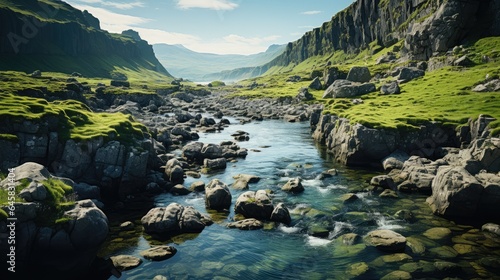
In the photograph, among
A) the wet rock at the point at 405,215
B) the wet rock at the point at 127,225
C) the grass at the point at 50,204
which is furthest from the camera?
the wet rock at the point at 405,215

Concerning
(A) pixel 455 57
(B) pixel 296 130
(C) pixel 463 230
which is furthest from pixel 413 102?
(C) pixel 463 230

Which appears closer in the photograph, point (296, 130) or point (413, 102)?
point (413, 102)

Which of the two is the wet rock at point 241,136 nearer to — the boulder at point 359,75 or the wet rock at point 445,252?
the wet rock at point 445,252

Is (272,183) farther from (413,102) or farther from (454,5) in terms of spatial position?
(454,5)

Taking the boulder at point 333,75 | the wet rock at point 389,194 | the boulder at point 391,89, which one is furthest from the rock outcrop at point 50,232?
the boulder at point 333,75

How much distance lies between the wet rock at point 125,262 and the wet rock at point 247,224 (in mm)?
9116

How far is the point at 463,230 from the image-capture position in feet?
87.7

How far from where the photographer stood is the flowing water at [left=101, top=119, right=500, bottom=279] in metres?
22.0

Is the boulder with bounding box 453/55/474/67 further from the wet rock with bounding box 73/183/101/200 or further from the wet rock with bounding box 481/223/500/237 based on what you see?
the wet rock with bounding box 73/183/101/200

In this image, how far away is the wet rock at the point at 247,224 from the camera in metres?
29.2

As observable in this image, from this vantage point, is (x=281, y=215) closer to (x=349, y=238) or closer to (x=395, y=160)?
(x=349, y=238)

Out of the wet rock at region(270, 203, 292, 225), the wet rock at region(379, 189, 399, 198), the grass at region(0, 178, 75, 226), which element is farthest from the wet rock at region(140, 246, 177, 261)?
the wet rock at region(379, 189, 399, 198)

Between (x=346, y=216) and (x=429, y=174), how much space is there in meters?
14.0

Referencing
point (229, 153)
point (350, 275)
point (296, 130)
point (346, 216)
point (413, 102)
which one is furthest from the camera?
point (296, 130)
